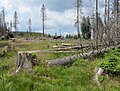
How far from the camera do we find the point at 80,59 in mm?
15539

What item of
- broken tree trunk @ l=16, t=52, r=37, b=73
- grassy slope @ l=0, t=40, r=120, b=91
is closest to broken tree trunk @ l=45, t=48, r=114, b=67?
grassy slope @ l=0, t=40, r=120, b=91

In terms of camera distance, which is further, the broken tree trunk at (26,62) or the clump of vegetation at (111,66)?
the broken tree trunk at (26,62)

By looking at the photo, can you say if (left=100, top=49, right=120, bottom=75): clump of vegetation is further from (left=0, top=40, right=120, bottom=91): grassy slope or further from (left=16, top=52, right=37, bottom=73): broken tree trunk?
(left=16, top=52, right=37, bottom=73): broken tree trunk

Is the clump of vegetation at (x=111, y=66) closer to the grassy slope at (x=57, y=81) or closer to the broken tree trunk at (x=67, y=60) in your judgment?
the grassy slope at (x=57, y=81)

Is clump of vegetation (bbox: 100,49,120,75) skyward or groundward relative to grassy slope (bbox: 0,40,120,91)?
skyward

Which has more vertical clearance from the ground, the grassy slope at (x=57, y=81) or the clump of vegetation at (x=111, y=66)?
the clump of vegetation at (x=111, y=66)

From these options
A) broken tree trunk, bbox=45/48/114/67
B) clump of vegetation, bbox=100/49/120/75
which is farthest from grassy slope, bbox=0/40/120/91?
broken tree trunk, bbox=45/48/114/67

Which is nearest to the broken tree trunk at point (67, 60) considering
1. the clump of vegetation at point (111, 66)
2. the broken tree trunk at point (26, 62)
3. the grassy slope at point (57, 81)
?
the grassy slope at point (57, 81)

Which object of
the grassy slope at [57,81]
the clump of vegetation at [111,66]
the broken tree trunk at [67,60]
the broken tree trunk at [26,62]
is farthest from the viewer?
the broken tree trunk at [67,60]

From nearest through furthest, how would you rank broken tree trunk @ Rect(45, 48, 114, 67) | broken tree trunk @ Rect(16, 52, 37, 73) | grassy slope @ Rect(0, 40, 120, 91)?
1. grassy slope @ Rect(0, 40, 120, 91)
2. broken tree trunk @ Rect(16, 52, 37, 73)
3. broken tree trunk @ Rect(45, 48, 114, 67)

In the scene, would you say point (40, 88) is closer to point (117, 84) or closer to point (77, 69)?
point (117, 84)

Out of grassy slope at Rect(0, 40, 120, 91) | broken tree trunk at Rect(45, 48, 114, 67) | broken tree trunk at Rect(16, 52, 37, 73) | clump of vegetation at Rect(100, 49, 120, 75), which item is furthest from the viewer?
broken tree trunk at Rect(45, 48, 114, 67)

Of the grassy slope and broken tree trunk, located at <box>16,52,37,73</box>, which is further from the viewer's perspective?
broken tree trunk, located at <box>16,52,37,73</box>

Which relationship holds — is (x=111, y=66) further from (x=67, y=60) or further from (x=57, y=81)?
(x=67, y=60)
